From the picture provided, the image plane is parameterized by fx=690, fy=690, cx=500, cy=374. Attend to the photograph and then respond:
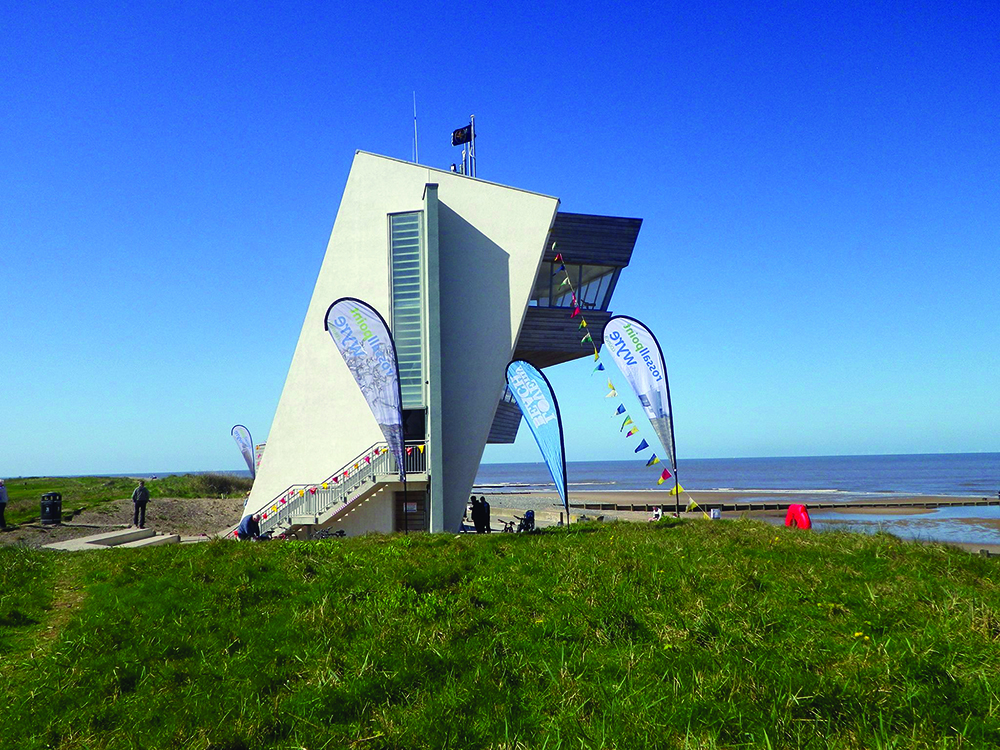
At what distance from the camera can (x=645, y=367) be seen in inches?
753

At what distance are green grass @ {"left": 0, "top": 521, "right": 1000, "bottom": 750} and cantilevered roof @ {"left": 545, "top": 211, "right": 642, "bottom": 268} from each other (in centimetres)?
1931

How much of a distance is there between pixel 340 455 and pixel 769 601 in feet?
66.4

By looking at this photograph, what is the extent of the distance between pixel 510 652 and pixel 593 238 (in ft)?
77.2

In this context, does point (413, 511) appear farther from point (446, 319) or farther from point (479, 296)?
point (479, 296)

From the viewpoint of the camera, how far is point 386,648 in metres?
6.89

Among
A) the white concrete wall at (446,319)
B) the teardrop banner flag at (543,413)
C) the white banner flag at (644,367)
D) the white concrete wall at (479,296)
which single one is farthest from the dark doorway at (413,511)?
the white banner flag at (644,367)

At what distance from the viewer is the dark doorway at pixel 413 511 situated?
25.9 meters

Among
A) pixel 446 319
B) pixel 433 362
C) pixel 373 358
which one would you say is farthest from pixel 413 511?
pixel 373 358

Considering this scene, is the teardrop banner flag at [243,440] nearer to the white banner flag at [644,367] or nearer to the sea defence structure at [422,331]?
the sea defence structure at [422,331]

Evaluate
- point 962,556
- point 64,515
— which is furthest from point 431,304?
point 962,556

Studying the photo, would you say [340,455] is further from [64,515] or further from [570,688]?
[570,688]

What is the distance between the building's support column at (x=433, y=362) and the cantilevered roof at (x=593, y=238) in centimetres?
508

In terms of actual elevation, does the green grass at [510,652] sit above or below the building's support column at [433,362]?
below

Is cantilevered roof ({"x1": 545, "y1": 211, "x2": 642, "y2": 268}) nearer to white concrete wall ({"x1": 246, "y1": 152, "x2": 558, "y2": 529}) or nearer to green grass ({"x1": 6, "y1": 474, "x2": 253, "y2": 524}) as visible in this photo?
white concrete wall ({"x1": 246, "y1": 152, "x2": 558, "y2": 529})
